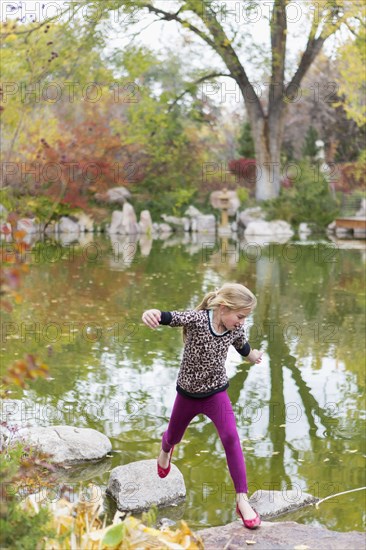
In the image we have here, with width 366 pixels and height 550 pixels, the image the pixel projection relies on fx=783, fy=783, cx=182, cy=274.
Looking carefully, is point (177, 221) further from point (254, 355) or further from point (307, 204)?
point (254, 355)

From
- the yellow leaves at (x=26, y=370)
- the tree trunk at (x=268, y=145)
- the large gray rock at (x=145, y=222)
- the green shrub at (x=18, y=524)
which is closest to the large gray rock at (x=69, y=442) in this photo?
the green shrub at (x=18, y=524)

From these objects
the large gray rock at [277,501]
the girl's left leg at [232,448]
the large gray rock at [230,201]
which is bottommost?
the large gray rock at [277,501]

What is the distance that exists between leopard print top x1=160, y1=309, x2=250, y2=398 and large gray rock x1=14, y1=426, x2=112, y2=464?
1.41 meters

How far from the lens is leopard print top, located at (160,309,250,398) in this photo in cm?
395

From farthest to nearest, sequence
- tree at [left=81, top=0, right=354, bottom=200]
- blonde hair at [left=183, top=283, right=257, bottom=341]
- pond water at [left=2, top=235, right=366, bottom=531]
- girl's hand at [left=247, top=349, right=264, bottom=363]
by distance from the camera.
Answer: tree at [left=81, top=0, right=354, bottom=200]
pond water at [left=2, top=235, right=366, bottom=531]
girl's hand at [left=247, top=349, right=264, bottom=363]
blonde hair at [left=183, top=283, right=257, bottom=341]

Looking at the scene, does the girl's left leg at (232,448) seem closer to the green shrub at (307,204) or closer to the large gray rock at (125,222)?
the large gray rock at (125,222)

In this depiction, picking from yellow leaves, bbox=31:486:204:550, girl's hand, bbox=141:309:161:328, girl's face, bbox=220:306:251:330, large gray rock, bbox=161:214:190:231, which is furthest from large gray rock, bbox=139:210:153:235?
yellow leaves, bbox=31:486:204:550

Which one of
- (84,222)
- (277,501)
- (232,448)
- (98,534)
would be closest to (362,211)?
(84,222)

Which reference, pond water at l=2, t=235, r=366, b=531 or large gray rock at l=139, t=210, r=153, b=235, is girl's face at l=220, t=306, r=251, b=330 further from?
large gray rock at l=139, t=210, r=153, b=235

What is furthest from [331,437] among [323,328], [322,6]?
[322,6]

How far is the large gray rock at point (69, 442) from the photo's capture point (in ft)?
16.5

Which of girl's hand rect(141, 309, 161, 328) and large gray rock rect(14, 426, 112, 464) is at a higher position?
girl's hand rect(141, 309, 161, 328)

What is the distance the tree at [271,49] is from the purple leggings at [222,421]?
1623 centimetres

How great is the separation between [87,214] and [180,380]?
23509mm
